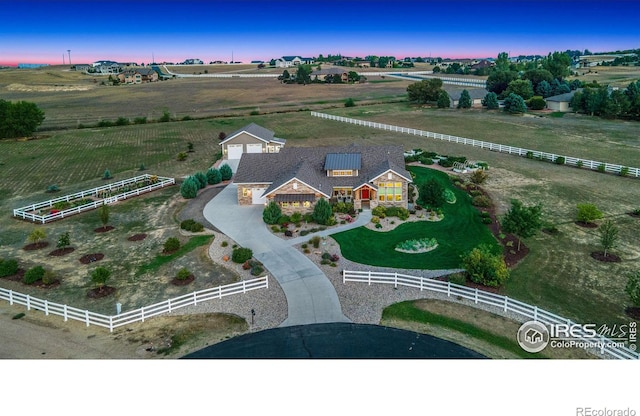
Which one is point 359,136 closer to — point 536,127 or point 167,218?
point 536,127

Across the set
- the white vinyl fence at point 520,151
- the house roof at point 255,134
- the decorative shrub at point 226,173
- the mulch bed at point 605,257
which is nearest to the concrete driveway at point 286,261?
the decorative shrub at point 226,173

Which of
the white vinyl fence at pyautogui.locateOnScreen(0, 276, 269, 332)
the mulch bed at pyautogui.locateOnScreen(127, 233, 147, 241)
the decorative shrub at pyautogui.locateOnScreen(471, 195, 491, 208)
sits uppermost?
the decorative shrub at pyautogui.locateOnScreen(471, 195, 491, 208)

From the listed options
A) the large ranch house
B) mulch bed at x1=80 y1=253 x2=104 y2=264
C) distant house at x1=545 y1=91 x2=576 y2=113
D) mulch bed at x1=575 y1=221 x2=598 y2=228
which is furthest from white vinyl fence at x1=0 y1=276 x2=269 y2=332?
distant house at x1=545 y1=91 x2=576 y2=113

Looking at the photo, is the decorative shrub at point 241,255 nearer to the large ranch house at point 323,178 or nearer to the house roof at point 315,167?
the large ranch house at point 323,178

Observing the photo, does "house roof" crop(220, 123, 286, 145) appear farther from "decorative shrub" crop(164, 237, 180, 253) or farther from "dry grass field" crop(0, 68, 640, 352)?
"decorative shrub" crop(164, 237, 180, 253)
